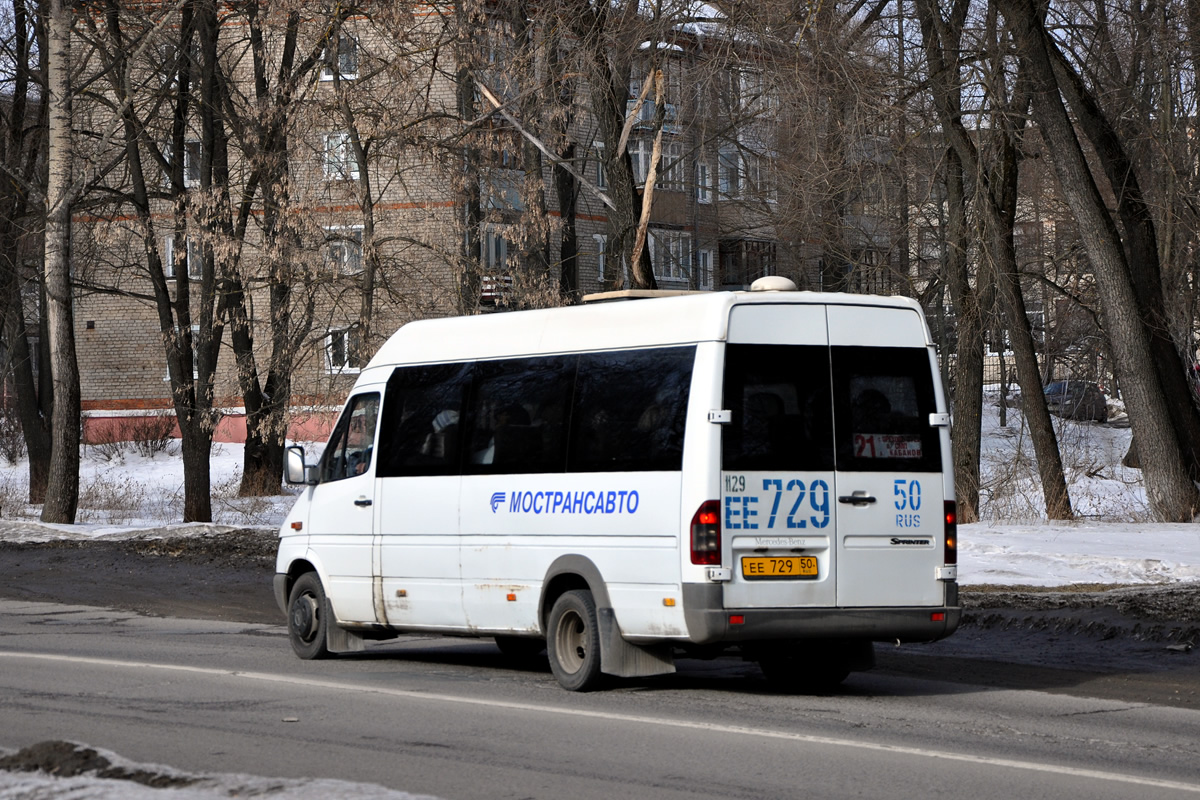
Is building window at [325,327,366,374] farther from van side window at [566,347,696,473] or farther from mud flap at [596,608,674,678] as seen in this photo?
mud flap at [596,608,674,678]

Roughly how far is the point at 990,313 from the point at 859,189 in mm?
3402

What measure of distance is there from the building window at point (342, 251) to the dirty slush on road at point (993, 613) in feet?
16.3

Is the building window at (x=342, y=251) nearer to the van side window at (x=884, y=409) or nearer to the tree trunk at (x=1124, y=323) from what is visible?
the tree trunk at (x=1124, y=323)

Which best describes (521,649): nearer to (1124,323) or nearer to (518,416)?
(518,416)

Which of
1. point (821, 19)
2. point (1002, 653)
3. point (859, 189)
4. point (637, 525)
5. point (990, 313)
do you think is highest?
point (821, 19)

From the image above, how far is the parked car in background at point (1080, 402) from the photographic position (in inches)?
1622

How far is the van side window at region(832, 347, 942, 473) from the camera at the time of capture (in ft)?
33.2

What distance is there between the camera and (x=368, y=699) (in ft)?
32.5

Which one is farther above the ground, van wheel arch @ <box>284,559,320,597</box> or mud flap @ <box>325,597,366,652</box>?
van wheel arch @ <box>284,559,320,597</box>

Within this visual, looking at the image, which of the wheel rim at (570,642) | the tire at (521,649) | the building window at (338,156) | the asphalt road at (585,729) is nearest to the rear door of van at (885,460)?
the asphalt road at (585,729)

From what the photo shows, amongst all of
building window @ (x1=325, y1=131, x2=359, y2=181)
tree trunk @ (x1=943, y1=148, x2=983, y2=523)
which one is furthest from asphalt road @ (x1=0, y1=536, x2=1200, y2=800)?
building window @ (x1=325, y1=131, x2=359, y2=181)

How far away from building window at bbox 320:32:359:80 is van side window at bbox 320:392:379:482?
511 inches

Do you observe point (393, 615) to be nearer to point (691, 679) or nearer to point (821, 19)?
point (691, 679)

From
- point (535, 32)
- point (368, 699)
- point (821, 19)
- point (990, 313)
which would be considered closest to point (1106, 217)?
point (990, 313)
